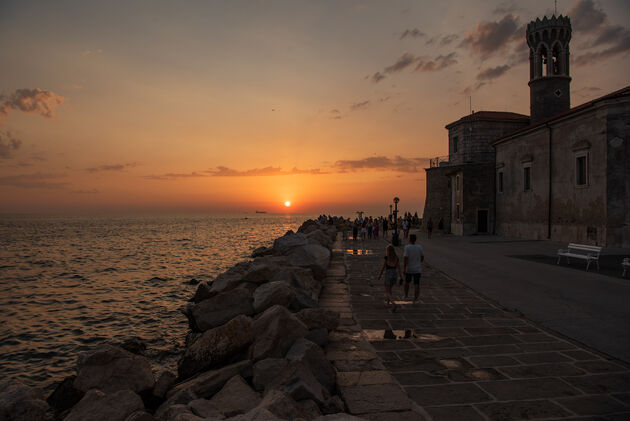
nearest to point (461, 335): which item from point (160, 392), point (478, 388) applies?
point (478, 388)

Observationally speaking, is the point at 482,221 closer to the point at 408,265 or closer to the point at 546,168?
the point at 546,168

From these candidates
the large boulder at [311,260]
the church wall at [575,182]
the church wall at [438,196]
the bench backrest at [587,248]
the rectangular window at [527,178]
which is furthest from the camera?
the church wall at [438,196]

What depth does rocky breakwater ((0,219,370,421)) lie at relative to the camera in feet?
12.3

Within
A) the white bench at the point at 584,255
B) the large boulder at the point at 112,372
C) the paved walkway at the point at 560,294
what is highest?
the white bench at the point at 584,255

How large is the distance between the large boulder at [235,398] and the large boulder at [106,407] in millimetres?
838

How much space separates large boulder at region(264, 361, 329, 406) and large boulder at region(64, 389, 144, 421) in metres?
1.44

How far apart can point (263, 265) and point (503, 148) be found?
25.0m

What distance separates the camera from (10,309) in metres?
12.6

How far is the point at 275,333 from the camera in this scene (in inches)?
193

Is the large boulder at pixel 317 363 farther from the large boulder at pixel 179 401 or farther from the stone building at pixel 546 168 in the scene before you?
the stone building at pixel 546 168

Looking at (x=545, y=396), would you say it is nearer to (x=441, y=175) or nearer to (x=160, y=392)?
(x=160, y=392)

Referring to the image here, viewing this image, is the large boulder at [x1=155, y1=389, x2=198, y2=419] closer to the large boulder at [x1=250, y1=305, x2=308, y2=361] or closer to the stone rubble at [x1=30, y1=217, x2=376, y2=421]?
the stone rubble at [x1=30, y1=217, x2=376, y2=421]

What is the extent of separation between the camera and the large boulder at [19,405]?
3.99 m

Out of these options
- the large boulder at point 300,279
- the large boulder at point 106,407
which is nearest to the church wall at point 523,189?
the large boulder at point 300,279
